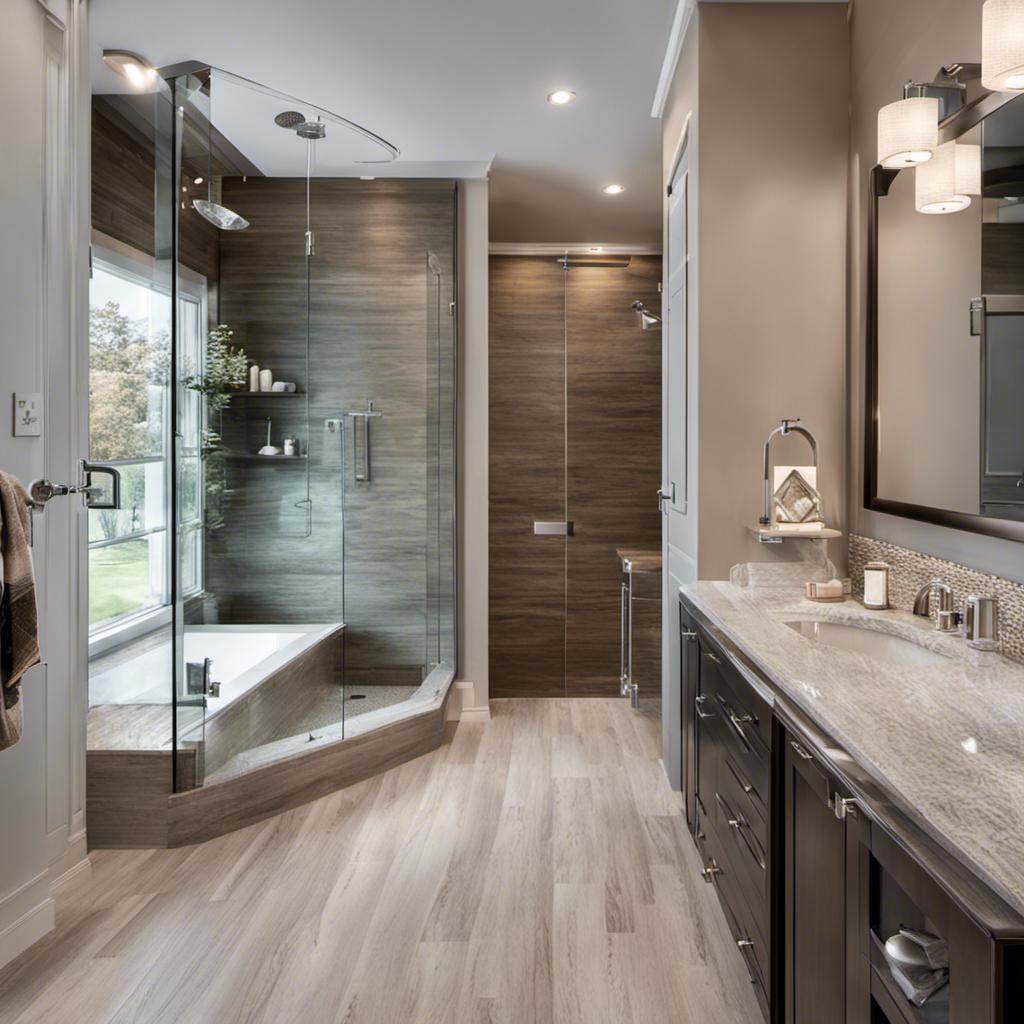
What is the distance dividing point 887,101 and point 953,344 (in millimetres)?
821

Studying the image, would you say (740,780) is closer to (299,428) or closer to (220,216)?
(299,428)

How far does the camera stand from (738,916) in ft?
5.93

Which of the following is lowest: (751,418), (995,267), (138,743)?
(138,743)

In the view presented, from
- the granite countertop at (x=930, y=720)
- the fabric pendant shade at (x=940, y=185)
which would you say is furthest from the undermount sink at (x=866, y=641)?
the fabric pendant shade at (x=940, y=185)

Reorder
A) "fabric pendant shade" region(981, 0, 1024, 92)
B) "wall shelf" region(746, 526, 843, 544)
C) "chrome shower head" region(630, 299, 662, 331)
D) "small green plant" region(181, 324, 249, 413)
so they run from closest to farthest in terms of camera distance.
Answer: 1. "fabric pendant shade" region(981, 0, 1024, 92)
2. "wall shelf" region(746, 526, 843, 544)
3. "small green plant" region(181, 324, 249, 413)
4. "chrome shower head" region(630, 299, 662, 331)

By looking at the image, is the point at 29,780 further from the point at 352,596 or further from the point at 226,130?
the point at 226,130

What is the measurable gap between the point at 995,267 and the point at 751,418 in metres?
0.87

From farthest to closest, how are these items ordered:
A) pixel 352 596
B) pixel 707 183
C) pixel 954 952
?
pixel 352 596 → pixel 707 183 → pixel 954 952

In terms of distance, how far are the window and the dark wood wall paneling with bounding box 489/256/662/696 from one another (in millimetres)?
2125

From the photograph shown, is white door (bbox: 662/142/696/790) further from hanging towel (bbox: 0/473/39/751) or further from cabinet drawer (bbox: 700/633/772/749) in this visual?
hanging towel (bbox: 0/473/39/751)

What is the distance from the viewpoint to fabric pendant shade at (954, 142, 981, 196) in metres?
1.70

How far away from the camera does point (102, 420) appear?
285 centimetres

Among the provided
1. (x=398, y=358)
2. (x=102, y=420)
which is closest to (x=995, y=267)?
(x=398, y=358)

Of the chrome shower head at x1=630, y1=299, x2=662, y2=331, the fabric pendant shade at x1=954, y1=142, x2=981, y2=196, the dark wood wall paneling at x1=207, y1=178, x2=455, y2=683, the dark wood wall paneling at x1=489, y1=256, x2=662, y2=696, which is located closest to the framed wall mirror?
the fabric pendant shade at x1=954, y1=142, x2=981, y2=196
